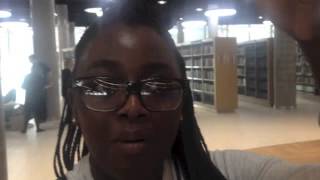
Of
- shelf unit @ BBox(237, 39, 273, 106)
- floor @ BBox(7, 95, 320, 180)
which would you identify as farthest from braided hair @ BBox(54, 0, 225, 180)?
shelf unit @ BBox(237, 39, 273, 106)

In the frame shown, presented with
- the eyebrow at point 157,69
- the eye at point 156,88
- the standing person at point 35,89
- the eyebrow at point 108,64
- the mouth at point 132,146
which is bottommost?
the standing person at point 35,89

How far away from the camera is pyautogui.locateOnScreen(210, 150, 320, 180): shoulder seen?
0.76 meters

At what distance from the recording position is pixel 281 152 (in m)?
5.78

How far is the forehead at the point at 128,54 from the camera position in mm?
732

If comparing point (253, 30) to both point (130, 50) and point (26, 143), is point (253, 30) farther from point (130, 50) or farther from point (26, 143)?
point (130, 50)

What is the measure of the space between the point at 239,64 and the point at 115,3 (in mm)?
12914

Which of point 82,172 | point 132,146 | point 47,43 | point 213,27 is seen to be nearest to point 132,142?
point 132,146

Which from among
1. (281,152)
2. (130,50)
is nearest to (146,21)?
(130,50)

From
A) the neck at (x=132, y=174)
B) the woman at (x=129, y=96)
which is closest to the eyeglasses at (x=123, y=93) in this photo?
the woman at (x=129, y=96)

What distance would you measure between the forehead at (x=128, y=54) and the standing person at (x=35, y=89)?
8.42 metres

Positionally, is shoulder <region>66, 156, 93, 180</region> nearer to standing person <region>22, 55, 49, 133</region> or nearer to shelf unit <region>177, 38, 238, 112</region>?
standing person <region>22, 55, 49, 133</region>

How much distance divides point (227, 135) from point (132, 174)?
271 inches

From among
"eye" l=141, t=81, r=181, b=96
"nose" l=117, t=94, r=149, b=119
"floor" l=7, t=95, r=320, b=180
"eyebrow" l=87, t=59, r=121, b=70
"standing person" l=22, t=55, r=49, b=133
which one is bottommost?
"floor" l=7, t=95, r=320, b=180

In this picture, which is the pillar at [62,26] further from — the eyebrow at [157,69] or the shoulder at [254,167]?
the eyebrow at [157,69]
